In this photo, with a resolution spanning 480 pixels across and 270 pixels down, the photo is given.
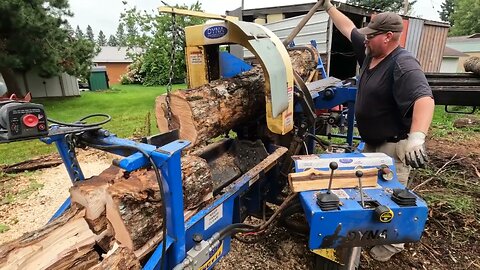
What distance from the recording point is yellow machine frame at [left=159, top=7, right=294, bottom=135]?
2059 mm

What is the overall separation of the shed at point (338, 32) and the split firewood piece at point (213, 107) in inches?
263

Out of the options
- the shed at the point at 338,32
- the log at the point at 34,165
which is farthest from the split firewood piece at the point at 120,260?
the shed at the point at 338,32

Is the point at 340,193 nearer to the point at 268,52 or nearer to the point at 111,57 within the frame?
the point at 268,52

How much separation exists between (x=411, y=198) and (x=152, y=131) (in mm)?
6367

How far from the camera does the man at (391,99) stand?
2.13m

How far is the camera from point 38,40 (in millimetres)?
10562

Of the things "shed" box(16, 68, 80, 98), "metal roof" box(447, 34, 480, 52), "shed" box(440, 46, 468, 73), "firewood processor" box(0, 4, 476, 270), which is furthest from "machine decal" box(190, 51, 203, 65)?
"metal roof" box(447, 34, 480, 52)

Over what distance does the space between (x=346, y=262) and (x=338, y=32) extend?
9429 mm

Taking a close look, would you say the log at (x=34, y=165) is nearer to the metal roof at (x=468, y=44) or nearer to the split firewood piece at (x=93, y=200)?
the split firewood piece at (x=93, y=200)

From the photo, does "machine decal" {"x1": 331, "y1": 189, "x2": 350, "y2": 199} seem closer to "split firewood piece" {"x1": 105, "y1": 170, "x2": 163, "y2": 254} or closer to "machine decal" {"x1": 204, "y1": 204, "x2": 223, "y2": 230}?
"machine decal" {"x1": 204, "y1": 204, "x2": 223, "y2": 230}

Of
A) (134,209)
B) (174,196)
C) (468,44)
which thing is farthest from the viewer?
(468,44)

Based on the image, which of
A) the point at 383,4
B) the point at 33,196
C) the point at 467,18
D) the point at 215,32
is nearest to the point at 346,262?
the point at 215,32

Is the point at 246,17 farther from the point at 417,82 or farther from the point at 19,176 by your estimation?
the point at 417,82

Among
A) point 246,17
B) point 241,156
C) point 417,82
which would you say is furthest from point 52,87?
point 417,82
